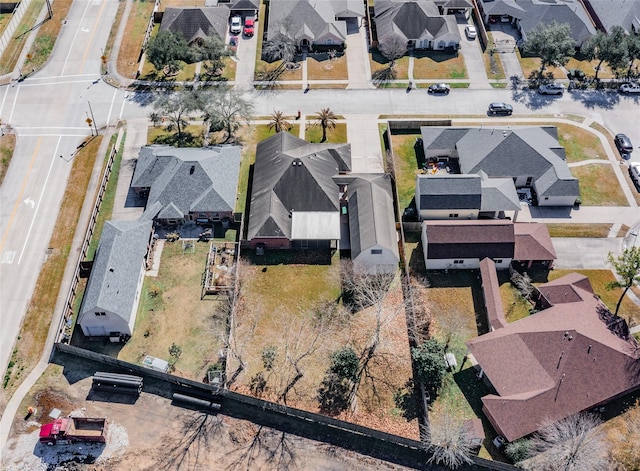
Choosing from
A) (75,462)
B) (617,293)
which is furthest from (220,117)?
(617,293)

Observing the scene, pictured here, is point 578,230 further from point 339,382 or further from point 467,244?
point 339,382

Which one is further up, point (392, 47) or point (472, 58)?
point (392, 47)

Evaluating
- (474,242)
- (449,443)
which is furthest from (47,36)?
(449,443)

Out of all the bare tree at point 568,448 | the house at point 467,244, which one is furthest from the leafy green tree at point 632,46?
the bare tree at point 568,448

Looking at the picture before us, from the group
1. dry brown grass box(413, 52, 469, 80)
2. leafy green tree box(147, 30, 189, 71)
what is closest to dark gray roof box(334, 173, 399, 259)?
dry brown grass box(413, 52, 469, 80)

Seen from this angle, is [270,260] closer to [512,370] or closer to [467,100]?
[512,370]
